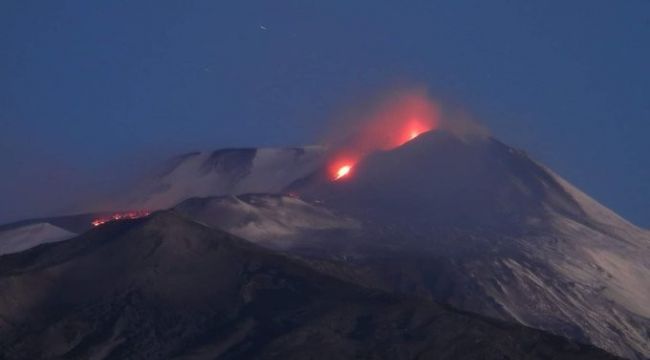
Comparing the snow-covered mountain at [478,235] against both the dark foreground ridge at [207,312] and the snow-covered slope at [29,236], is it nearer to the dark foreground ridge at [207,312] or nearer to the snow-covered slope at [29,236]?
the dark foreground ridge at [207,312]

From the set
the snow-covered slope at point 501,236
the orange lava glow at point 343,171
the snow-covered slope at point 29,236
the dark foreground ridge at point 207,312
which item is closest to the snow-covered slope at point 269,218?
the snow-covered slope at point 501,236

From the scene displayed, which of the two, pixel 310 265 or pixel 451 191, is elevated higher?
pixel 451 191

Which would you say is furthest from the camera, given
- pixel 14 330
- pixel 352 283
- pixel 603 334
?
pixel 603 334

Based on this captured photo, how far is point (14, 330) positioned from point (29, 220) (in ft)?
326

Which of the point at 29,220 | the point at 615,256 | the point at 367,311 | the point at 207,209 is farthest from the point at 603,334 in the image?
the point at 29,220

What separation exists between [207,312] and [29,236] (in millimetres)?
76977

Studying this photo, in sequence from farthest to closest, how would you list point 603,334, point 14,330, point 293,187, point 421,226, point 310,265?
point 293,187
point 421,226
point 603,334
point 310,265
point 14,330

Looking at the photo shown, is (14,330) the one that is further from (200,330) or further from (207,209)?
(207,209)

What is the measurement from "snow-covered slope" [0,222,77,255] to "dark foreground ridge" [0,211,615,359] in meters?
59.0

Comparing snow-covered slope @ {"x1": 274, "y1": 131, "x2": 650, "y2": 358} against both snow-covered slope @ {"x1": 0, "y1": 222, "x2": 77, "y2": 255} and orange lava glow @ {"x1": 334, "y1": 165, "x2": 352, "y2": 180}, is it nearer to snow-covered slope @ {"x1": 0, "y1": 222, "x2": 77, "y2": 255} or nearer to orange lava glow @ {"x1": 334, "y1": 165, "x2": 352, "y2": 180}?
orange lava glow @ {"x1": 334, "y1": 165, "x2": 352, "y2": 180}

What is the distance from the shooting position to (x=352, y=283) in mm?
72000

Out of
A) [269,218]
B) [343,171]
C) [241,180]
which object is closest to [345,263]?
[269,218]

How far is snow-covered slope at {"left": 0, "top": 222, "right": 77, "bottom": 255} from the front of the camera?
136 metres

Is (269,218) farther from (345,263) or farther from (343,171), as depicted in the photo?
(345,263)
